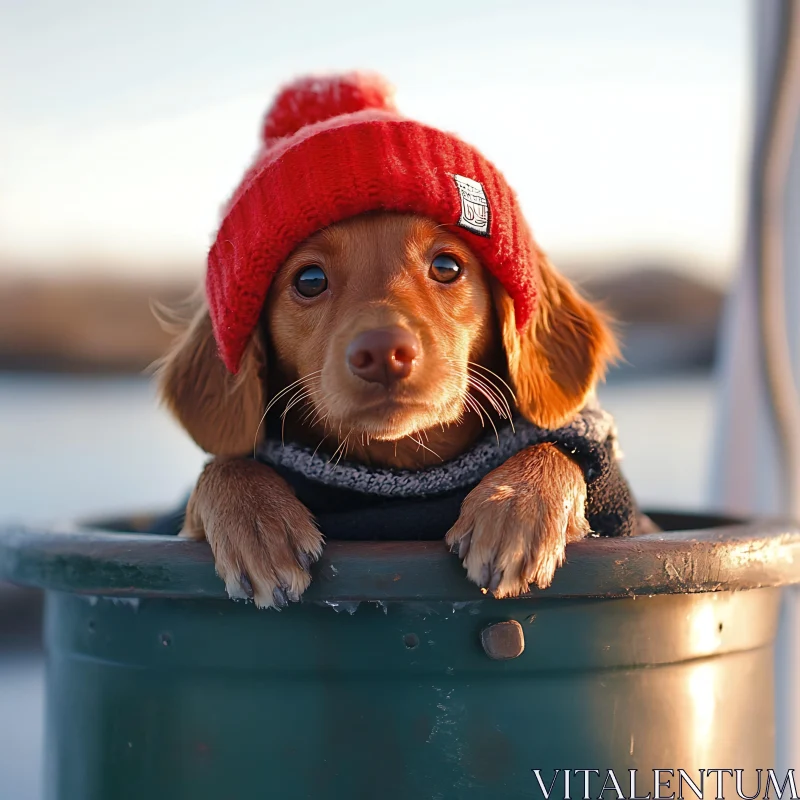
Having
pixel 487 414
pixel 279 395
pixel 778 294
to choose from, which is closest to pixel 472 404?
pixel 487 414

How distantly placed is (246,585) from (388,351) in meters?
0.41

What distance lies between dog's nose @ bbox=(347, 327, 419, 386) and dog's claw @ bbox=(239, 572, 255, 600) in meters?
0.37

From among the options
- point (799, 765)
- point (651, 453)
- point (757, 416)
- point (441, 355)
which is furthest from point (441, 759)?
point (651, 453)

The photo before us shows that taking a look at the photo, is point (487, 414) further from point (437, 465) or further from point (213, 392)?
point (213, 392)

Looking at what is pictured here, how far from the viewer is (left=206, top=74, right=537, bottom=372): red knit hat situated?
165 centimetres

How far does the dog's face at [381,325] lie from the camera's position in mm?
1556

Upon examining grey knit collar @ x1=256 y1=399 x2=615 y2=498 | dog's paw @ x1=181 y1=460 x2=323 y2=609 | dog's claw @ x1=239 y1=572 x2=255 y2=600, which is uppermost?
grey knit collar @ x1=256 y1=399 x2=615 y2=498

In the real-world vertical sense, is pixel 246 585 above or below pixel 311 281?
below

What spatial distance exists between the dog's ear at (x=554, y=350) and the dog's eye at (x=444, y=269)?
0.10 metres

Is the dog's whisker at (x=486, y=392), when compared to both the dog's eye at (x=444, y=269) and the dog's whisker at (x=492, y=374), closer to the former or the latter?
the dog's whisker at (x=492, y=374)

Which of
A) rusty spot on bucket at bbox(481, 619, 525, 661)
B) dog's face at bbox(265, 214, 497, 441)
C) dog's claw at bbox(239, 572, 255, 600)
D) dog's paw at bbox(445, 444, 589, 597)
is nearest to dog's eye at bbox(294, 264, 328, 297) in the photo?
dog's face at bbox(265, 214, 497, 441)

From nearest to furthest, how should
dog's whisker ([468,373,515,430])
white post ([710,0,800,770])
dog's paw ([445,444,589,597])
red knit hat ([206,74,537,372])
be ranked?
dog's paw ([445,444,589,597]) < red knit hat ([206,74,537,372]) < dog's whisker ([468,373,515,430]) < white post ([710,0,800,770])

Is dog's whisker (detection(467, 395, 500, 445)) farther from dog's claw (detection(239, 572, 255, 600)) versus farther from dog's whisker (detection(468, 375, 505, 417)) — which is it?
dog's claw (detection(239, 572, 255, 600))

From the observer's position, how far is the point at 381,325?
5.07 ft
